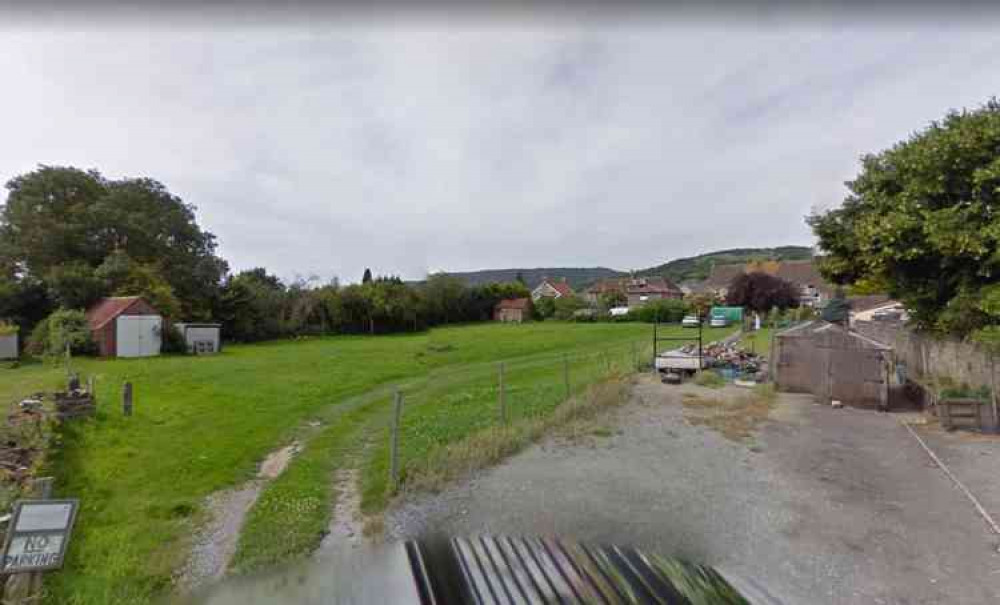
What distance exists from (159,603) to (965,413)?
11355 millimetres

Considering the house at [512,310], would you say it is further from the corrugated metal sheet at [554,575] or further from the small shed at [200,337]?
the corrugated metal sheet at [554,575]

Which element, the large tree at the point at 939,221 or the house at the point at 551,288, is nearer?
the large tree at the point at 939,221

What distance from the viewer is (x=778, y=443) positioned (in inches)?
270

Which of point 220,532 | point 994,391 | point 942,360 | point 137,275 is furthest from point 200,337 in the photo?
point 942,360

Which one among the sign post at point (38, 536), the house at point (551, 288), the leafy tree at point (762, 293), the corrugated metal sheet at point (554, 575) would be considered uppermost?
the house at point (551, 288)

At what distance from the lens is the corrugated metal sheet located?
304 centimetres

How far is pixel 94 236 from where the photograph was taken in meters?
27.7

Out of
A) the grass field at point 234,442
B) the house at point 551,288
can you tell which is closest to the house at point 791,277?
the house at point 551,288

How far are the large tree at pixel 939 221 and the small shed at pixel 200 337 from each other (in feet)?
96.1

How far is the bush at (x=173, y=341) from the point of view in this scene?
23781 millimetres

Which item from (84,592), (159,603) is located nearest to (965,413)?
(159,603)

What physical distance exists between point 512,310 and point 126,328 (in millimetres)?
34612

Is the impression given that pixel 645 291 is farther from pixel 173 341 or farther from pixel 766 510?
pixel 766 510

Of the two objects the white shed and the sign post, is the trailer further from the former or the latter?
the white shed
